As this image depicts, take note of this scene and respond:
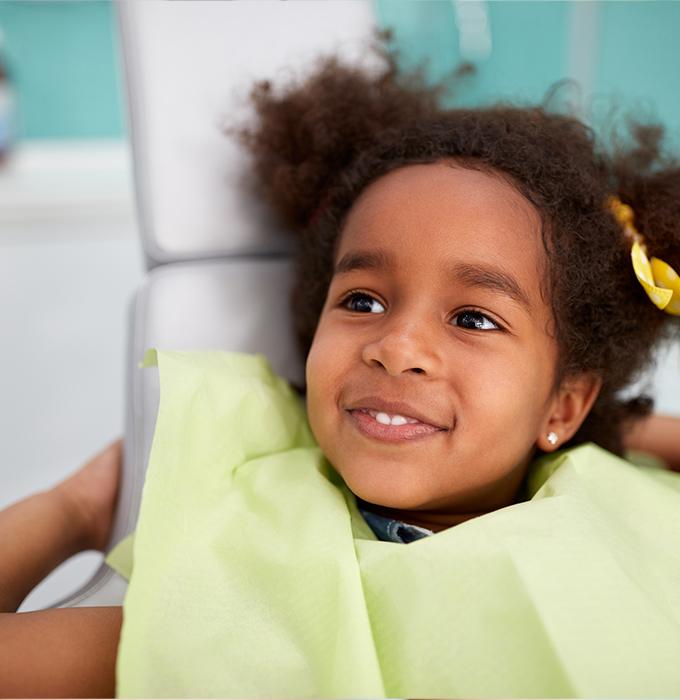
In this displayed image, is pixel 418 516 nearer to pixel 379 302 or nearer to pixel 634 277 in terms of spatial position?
pixel 379 302

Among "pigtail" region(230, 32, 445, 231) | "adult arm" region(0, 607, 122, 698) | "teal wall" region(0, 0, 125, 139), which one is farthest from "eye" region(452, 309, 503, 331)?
"teal wall" region(0, 0, 125, 139)

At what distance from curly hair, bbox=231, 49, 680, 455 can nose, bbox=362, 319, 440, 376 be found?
0.49 feet

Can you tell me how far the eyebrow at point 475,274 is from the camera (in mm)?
737

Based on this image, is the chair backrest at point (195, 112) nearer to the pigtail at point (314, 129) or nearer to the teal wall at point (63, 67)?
the pigtail at point (314, 129)

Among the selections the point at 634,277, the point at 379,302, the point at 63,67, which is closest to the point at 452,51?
the point at 63,67

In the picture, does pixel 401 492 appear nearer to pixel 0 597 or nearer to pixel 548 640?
pixel 548 640

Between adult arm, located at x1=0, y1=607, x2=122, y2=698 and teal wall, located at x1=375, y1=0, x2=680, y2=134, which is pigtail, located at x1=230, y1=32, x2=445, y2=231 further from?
teal wall, located at x1=375, y1=0, x2=680, y2=134

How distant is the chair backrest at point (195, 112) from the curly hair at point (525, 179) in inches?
1.5

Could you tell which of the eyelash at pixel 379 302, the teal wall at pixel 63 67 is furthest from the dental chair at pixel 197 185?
the teal wall at pixel 63 67

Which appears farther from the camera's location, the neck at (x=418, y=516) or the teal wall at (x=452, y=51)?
the teal wall at (x=452, y=51)

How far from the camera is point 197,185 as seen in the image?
972 millimetres

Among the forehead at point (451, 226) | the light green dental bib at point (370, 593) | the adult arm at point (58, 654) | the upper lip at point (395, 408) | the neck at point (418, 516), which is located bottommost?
the neck at point (418, 516)

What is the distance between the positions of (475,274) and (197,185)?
0.39 meters

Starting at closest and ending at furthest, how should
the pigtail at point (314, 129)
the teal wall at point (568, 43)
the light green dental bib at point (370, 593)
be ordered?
1. the light green dental bib at point (370, 593)
2. the pigtail at point (314, 129)
3. the teal wall at point (568, 43)
